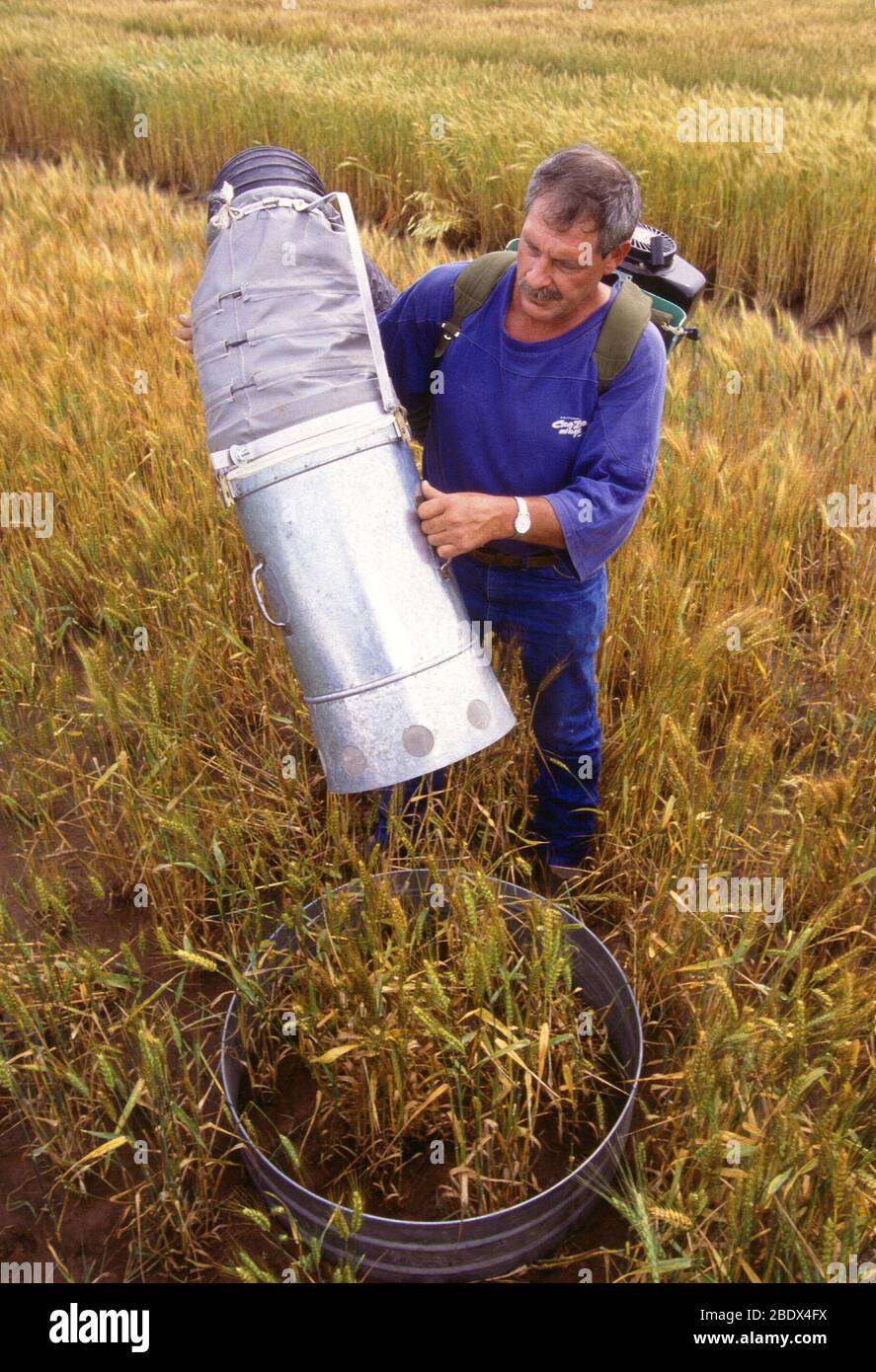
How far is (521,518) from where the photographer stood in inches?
60.2

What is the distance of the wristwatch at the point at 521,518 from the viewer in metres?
1.53

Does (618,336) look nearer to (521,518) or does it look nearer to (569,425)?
(569,425)

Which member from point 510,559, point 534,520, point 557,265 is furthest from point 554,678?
point 557,265

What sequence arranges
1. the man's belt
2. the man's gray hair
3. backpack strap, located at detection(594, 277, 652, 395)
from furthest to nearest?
the man's belt, backpack strap, located at detection(594, 277, 652, 395), the man's gray hair

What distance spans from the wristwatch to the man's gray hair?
0.37 meters

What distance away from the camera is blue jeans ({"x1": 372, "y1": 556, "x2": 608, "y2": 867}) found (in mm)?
1814

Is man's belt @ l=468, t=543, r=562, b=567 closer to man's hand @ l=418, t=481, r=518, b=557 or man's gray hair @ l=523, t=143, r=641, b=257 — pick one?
man's hand @ l=418, t=481, r=518, b=557

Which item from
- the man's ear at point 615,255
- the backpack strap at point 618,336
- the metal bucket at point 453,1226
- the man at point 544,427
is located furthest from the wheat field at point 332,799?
the man's ear at point 615,255

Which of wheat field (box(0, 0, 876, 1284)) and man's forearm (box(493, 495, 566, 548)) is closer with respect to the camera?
wheat field (box(0, 0, 876, 1284))

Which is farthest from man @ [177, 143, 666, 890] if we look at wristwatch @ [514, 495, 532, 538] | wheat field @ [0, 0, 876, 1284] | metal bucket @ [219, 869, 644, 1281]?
metal bucket @ [219, 869, 644, 1281]

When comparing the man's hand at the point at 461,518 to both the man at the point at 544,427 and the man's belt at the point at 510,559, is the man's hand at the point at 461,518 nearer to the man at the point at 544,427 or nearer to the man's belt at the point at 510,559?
the man at the point at 544,427

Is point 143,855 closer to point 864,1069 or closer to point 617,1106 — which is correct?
point 617,1106

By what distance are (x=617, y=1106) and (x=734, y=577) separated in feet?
4.57

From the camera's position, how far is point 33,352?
3.58 metres
